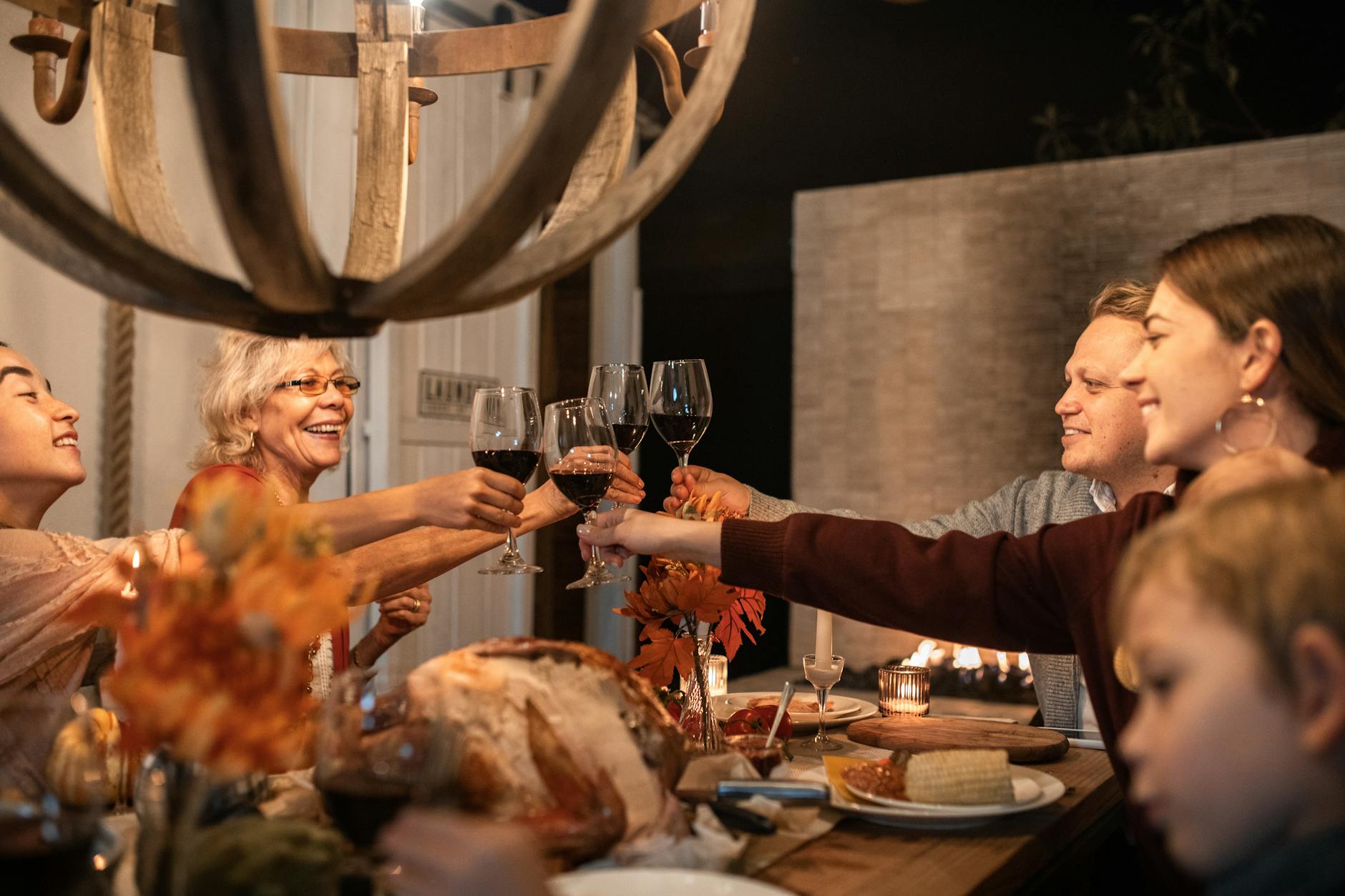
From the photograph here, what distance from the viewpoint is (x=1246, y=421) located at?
122 cm

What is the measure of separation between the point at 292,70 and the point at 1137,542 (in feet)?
4.18

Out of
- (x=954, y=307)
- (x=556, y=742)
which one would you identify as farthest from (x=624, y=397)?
(x=954, y=307)

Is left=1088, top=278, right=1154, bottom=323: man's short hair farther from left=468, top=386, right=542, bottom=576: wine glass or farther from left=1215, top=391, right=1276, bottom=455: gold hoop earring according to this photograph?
left=468, top=386, right=542, bottom=576: wine glass

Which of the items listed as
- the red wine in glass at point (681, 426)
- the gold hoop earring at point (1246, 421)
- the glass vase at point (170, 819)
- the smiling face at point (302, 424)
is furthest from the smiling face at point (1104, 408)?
the glass vase at point (170, 819)

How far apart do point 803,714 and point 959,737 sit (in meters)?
0.25

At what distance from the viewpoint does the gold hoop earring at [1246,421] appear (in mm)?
1210

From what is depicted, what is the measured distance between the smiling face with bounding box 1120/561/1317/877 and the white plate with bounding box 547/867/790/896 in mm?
306

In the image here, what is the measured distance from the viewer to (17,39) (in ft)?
5.35

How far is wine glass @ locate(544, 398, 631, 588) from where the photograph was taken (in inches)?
59.4

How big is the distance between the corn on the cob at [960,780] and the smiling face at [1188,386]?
1.24 ft

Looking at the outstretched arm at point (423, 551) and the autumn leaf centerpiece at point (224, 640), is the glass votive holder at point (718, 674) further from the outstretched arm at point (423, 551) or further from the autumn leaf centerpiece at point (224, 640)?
the autumn leaf centerpiece at point (224, 640)

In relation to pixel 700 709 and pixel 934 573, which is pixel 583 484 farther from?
pixel 934 573

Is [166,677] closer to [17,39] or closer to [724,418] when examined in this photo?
[17,39]

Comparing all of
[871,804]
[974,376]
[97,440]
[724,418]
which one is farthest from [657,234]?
[871,804]
